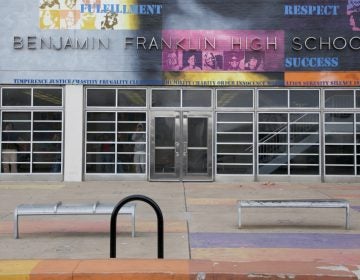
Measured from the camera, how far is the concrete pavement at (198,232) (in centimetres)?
823

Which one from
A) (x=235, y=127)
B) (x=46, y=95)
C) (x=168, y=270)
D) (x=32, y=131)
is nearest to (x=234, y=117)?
(x=235, y=127)

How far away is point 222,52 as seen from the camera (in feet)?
63.0

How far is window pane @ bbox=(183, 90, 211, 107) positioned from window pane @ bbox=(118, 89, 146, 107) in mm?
1460

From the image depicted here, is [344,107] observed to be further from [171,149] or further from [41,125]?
[41,125]

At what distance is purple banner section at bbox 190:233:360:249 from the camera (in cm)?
884

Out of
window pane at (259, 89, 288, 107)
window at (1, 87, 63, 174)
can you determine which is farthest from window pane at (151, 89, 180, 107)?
window at (1, 87, 63, 174)

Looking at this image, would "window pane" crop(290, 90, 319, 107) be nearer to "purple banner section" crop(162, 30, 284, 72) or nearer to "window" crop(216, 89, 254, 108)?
"purple banner section" crop(162, 30, 284, 72)

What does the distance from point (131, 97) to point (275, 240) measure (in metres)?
11.1

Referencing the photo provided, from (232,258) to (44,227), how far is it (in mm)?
4149

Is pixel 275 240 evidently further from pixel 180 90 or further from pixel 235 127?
pixel 180 90

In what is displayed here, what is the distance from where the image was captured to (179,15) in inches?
757

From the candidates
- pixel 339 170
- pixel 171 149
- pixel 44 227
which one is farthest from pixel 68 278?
pixel 339 170

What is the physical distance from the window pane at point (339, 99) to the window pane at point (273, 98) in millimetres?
1462

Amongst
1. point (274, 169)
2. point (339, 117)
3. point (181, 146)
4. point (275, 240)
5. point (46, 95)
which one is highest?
point (46, 95)
